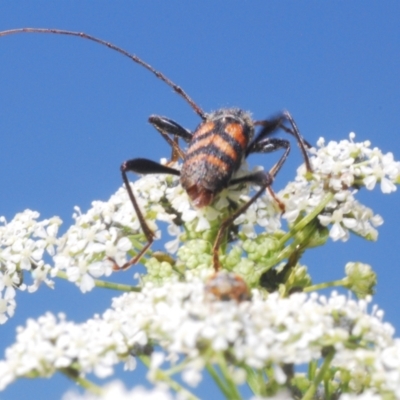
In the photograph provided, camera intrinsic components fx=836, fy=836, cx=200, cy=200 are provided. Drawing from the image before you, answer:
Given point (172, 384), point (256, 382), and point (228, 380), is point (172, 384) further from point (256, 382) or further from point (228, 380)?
point (256, 382)

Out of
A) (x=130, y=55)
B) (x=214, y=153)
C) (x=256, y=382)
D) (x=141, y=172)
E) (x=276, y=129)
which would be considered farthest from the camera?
(x=130, y=55)

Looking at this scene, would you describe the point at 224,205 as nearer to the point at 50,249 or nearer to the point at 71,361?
the point at 50,249

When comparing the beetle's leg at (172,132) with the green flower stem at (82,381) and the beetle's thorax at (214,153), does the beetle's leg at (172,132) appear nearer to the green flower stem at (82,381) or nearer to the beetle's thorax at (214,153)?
the beetle's thorax at (214,153)

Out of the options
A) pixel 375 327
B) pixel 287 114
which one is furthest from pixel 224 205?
pixel 375 327

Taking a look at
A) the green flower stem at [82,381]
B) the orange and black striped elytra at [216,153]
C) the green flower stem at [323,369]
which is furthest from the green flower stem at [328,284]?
the green flower stem at [82,381]

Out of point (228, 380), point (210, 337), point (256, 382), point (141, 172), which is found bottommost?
point (228, 380)

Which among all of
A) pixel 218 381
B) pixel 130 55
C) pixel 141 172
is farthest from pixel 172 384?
pixel 130 55

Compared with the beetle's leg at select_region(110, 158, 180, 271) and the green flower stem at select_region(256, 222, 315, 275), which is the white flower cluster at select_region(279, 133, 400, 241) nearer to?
the green flower stem at select_region(256, 222, 315, 275)
